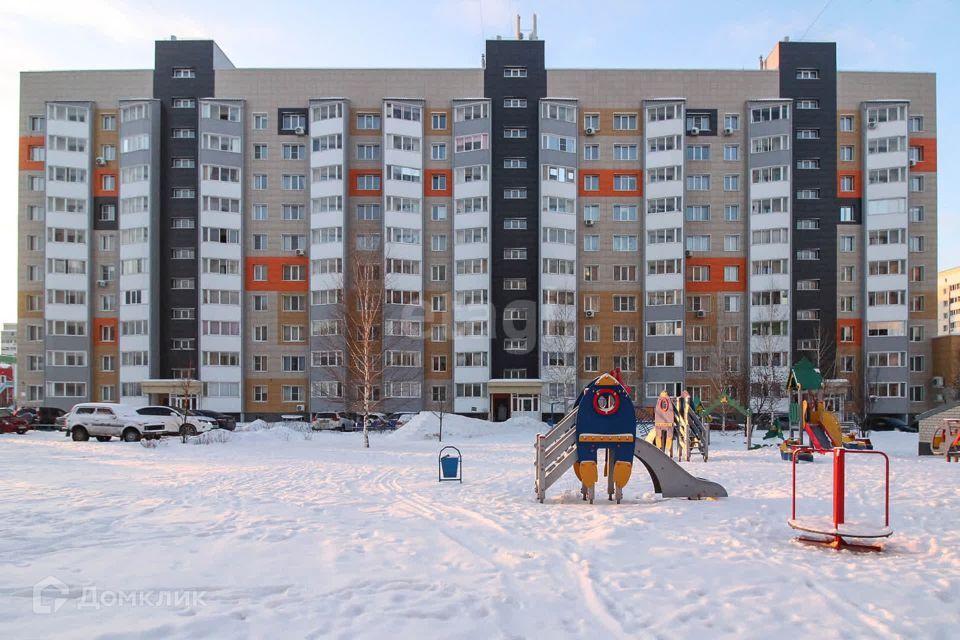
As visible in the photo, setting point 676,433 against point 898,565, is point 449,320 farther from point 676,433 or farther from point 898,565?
point 898,565

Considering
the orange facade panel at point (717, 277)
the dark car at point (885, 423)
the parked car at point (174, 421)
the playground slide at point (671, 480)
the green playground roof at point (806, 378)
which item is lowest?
the dark car at point (885, 423)

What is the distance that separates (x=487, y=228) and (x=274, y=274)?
1920 cm

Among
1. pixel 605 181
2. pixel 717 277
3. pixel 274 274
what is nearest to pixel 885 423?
pixel 717 277

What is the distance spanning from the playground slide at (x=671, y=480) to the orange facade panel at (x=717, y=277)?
44092 mm

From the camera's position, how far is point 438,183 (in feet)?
182

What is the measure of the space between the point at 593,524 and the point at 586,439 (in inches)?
97.7

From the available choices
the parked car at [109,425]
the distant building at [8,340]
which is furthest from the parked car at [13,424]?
the distant building at [8,340]

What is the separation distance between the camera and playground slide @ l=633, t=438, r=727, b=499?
12.9 meters

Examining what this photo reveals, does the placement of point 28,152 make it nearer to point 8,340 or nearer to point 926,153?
point 926,153

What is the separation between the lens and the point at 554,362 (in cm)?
5353

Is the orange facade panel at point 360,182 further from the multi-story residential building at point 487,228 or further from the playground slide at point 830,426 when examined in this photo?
the playground slide at point 830,426

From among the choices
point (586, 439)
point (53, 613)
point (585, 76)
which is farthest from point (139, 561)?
point (585, 76)

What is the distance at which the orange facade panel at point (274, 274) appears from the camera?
181 ft

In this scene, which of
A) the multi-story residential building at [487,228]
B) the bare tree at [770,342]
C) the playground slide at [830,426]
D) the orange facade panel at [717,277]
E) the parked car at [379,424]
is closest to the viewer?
the playground slide at [830,426]
